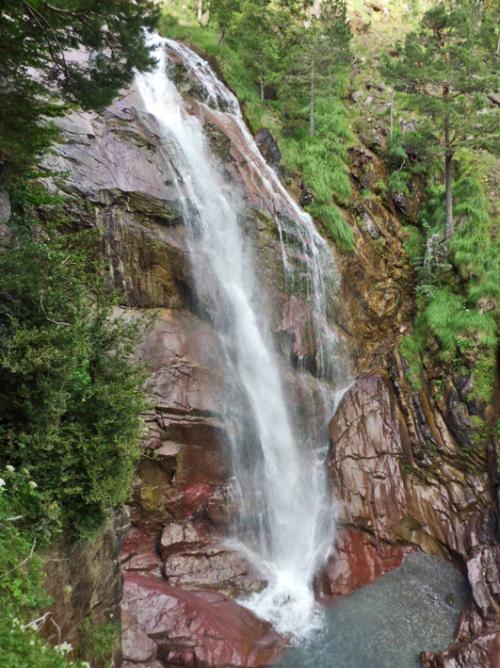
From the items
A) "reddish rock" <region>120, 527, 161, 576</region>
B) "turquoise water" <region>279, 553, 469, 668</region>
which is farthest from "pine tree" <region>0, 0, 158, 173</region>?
"turquoise water" <region>279, 553, 469, 668</region>

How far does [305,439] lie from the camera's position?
12.9 metres

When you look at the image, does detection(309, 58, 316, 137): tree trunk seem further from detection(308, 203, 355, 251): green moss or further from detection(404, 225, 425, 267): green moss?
detection(404, 225, 425, 267): green moss

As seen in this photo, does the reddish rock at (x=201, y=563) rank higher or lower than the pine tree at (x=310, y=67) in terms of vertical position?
lower

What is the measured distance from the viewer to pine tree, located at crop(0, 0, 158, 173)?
17.2 ft

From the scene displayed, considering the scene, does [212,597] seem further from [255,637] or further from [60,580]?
[60,580]

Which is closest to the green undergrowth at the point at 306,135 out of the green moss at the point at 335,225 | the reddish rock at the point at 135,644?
the green moss at the point at 335,225

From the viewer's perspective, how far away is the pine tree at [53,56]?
5246mm

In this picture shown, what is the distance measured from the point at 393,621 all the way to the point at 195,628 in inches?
182

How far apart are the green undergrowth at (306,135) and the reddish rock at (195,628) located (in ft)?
40.0

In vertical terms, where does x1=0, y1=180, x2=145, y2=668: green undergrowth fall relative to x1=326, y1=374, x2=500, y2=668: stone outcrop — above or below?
above

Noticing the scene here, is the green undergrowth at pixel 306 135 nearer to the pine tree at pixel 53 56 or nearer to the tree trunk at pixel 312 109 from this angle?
the tree trunk at pixel 312 109

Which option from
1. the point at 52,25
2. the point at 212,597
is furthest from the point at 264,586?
the point at 52,25

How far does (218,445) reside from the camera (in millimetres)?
10836

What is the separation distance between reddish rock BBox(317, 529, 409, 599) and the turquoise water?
0.21 m
